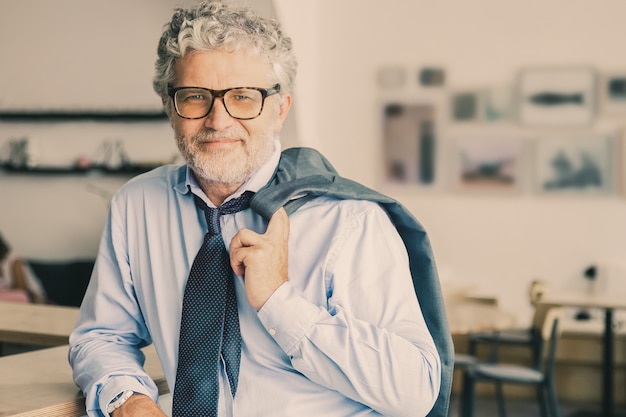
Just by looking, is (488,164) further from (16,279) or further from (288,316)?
(288,316)

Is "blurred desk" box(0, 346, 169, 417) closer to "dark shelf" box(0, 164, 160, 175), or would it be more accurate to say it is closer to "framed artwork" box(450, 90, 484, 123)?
"dark shelf" box(0, 164, 160, 175)

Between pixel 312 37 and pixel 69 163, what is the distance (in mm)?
2381

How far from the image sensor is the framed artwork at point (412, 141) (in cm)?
711

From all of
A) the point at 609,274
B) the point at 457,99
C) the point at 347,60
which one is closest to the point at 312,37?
the point at 347,60

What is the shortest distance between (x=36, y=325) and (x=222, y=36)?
145 centimetres

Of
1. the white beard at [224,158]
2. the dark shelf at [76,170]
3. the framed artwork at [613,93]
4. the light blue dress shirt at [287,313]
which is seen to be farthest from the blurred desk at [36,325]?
the framed artwork at [613,93]

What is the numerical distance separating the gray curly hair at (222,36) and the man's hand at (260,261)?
359 millimetres

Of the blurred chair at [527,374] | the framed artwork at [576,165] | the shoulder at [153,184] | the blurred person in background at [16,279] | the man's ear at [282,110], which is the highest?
the man's ear at [282,110]

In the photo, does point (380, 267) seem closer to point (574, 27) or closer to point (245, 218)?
point (245, 218)

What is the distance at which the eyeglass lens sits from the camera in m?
1.69

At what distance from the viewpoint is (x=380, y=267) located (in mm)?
1618

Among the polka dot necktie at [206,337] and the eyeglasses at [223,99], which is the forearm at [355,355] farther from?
the eyeglasses at [223,99]

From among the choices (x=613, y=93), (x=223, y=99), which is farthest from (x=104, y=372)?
(x=613, y=93)

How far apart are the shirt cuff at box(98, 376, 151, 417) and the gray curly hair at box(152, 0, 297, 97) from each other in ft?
1.98
